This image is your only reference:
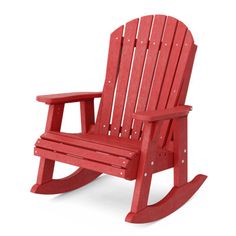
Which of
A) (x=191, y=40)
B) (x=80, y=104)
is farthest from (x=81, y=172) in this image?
(x=191, y=40)

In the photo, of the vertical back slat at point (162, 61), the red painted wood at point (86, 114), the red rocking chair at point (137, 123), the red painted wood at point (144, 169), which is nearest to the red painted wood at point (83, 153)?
the red rocking chair at point (137, 123)

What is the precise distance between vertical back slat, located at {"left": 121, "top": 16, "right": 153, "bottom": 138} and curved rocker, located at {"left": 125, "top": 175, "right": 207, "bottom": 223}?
24.4 inches

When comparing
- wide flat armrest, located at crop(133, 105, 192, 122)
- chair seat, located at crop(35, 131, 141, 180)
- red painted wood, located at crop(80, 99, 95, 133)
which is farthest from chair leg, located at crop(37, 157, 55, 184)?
wide flat armrest, located at crop(133, 105, 192, 122)

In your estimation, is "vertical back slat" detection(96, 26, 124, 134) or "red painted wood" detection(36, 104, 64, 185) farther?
"vertical back slat" detection(96, 26, 124, 134)

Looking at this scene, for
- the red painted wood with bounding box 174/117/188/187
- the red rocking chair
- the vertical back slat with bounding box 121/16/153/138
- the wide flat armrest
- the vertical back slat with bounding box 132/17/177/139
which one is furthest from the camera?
the vertical back slat with bounding box 121/16/153/138

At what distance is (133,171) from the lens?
351cm

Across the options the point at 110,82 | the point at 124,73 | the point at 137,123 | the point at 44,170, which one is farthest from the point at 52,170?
the point at 124,73

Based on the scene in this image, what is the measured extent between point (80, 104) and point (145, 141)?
0.96m

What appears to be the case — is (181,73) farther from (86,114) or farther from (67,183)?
(67,183)

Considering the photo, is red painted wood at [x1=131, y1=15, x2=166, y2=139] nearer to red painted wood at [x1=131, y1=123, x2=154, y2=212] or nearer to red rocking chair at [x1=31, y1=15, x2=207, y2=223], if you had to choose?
red rocking chair at [x1=31, y1=15, x2=207, y2=223]

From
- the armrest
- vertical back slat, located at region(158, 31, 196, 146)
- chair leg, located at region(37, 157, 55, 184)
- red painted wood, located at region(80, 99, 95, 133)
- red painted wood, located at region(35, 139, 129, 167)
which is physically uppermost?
vertical back slat, located at region(158, 31, 196, 146)

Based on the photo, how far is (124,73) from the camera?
4328 millimetres

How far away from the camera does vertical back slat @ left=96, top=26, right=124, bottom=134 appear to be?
4.34m

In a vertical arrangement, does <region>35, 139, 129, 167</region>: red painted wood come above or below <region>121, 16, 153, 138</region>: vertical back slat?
below
